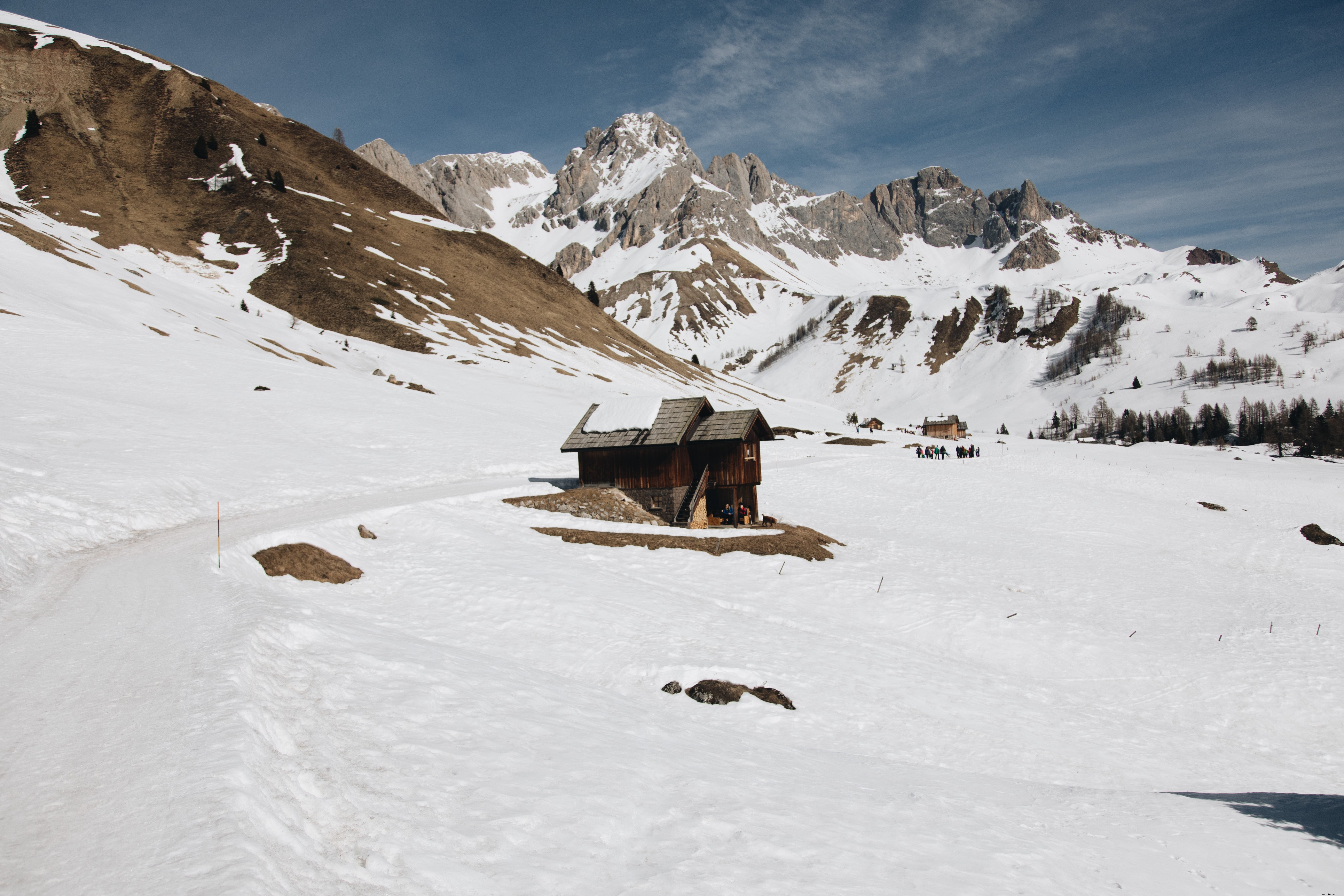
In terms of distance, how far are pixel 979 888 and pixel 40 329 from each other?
183 feet

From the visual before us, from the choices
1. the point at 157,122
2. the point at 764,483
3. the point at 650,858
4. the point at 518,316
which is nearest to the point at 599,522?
the point at 764,483

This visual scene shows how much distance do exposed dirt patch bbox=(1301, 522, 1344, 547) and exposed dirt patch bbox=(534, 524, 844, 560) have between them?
34.3 metres

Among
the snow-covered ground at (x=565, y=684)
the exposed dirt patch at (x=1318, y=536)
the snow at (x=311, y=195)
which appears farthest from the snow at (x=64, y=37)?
the exposed dirt patch at (x=1318, y=536)

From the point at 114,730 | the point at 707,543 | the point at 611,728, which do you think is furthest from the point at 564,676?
the point at 707,543

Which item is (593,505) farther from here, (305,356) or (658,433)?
(305,356)

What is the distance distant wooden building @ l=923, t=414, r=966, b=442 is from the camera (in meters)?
127

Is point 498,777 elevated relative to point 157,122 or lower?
lower

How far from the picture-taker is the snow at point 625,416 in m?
38.0

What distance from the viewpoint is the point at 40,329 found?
4272 cm

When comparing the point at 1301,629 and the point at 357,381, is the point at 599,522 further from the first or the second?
the point at 357,381

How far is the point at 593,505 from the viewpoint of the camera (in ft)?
116

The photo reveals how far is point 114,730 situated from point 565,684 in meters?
8.20

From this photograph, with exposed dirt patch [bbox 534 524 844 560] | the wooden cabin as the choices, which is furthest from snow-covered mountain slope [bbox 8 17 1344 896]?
the wooden cabin

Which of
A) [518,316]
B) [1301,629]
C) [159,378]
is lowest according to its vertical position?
[1301,629]
